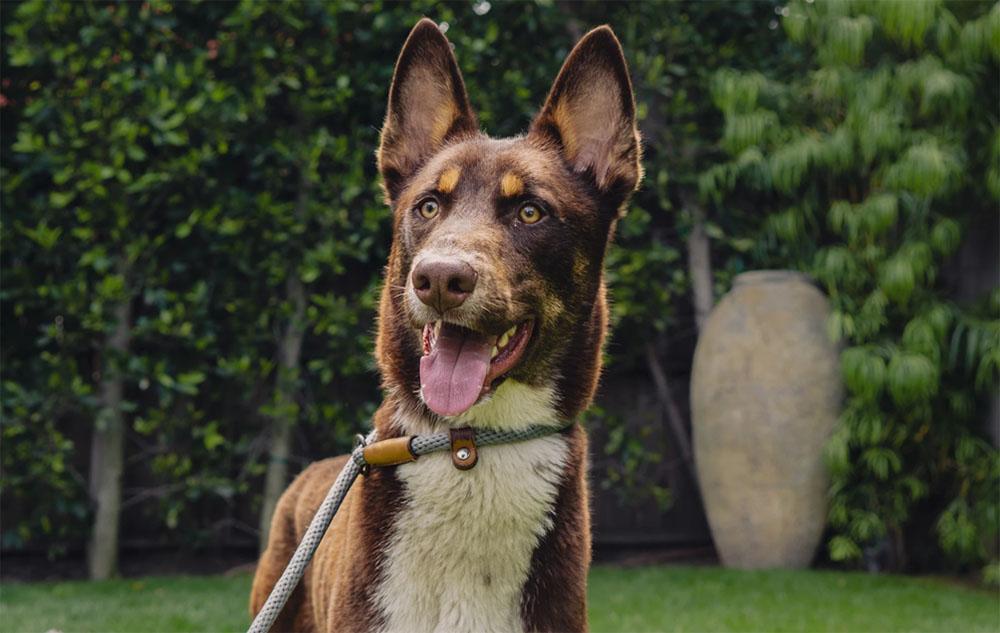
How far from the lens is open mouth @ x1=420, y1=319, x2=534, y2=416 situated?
81.5 inches

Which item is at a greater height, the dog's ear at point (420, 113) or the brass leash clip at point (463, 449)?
the dog's ear at point (420, 113)

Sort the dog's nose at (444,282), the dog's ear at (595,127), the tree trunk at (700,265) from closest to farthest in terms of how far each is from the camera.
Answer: the dog's nose at (444,282) < the dog's ear at (595,127) < the tree trunk at (700,265)

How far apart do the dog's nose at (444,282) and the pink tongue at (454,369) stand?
5.7 inches

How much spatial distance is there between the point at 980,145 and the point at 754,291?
1.57m

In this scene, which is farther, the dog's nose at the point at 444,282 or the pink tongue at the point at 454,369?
the pink tongue at the point at 454,369

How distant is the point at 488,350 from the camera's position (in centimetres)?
214

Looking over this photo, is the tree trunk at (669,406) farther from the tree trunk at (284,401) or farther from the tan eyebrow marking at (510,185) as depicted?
the tan eyebrow marking at (510,185)

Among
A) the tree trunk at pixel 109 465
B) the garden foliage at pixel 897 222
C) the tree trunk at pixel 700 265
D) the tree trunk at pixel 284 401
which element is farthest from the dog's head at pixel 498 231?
the tree trunk at pixel 700 265

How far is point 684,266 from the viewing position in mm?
7160

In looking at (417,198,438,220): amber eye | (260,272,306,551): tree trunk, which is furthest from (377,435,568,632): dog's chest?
(260,272,306,551): tree trunk

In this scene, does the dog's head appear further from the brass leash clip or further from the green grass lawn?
the green grass lawn

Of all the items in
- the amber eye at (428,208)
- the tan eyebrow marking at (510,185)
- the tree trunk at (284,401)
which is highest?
the tan eyebrow marking at (510,185)

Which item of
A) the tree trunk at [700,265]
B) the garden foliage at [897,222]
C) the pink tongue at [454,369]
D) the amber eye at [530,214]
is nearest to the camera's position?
the pink tongue at [454,369]

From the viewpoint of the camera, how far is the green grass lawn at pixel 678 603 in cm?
473
